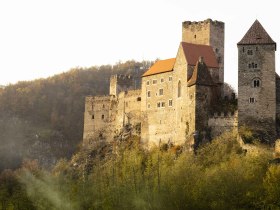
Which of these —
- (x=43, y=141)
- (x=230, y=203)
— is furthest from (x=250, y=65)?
(x=43, y=141)

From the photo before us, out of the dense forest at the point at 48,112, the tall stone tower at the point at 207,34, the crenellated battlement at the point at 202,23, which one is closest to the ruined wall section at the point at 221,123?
the tall stone tower at the point at 207,34

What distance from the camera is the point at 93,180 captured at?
247 ft

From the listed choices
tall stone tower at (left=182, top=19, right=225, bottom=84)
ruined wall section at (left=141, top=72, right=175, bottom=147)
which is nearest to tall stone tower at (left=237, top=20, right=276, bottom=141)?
ruined wall section at (left=141, top=72, right=175, bottom=147)

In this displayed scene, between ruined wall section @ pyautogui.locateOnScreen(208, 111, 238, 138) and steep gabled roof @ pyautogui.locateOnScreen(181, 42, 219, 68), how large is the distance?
7.48 metres

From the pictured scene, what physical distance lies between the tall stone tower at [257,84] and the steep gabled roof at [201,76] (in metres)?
4.53

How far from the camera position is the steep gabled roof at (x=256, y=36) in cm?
7469

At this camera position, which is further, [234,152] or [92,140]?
[92,140]

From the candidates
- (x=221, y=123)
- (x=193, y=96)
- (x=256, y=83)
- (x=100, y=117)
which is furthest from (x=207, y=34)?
(x=100, y=117)

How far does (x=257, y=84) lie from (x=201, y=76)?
268 inches

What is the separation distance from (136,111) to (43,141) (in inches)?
1588

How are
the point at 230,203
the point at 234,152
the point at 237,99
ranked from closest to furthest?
1. the point at 230,203
2. the point at 234,152
3. the point at 237,99

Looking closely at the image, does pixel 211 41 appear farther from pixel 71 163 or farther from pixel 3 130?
pixel 3 130

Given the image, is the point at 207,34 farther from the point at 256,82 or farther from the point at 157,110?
the point at 256,82

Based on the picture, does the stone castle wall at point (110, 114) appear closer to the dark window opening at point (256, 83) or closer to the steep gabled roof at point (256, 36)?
the steep gabled roof at point (256, 36)
